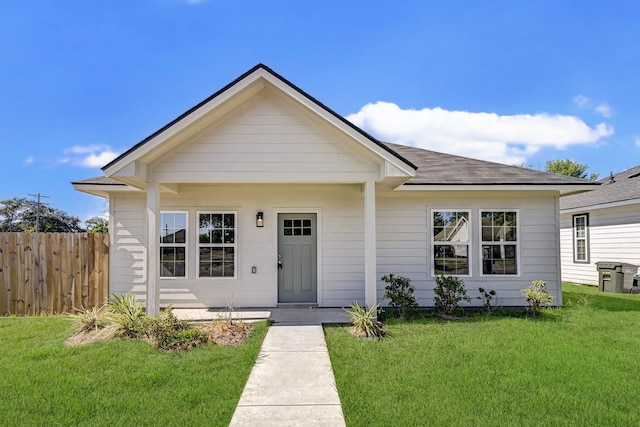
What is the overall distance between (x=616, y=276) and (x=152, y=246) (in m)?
14.2

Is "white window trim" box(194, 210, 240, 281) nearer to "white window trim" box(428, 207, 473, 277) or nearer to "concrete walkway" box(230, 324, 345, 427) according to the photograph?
"concrete walkway" box(230, 324, 345, 427)

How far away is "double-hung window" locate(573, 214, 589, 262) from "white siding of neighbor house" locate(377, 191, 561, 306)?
6.45 metres

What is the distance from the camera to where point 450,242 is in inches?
351

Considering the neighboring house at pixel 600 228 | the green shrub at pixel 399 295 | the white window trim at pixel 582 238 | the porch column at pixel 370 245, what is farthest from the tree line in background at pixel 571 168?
the porch column at pixel 370 245

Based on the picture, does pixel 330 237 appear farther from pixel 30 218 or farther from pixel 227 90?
pixel 30 218

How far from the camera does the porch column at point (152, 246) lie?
22.1 feet

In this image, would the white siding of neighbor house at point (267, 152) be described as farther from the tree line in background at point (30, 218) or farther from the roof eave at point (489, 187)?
the tree line in background at point (30, 218)

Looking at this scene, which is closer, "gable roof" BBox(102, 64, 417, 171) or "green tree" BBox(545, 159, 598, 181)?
"gable roof" BBox(102, 64, 417, 171)

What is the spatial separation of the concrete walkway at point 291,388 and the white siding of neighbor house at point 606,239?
1199 centimetres

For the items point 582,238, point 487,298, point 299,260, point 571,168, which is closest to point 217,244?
point 299,260

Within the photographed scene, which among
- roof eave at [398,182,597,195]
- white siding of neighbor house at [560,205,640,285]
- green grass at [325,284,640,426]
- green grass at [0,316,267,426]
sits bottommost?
green grass at [325,284,640,426]

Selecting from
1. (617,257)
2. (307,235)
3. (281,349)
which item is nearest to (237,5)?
(307,235)

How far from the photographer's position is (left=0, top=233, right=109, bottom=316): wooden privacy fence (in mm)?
8188

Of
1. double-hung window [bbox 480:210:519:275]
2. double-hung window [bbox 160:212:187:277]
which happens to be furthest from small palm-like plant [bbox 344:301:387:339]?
double-hung window [bbox 160:212:187:277]
